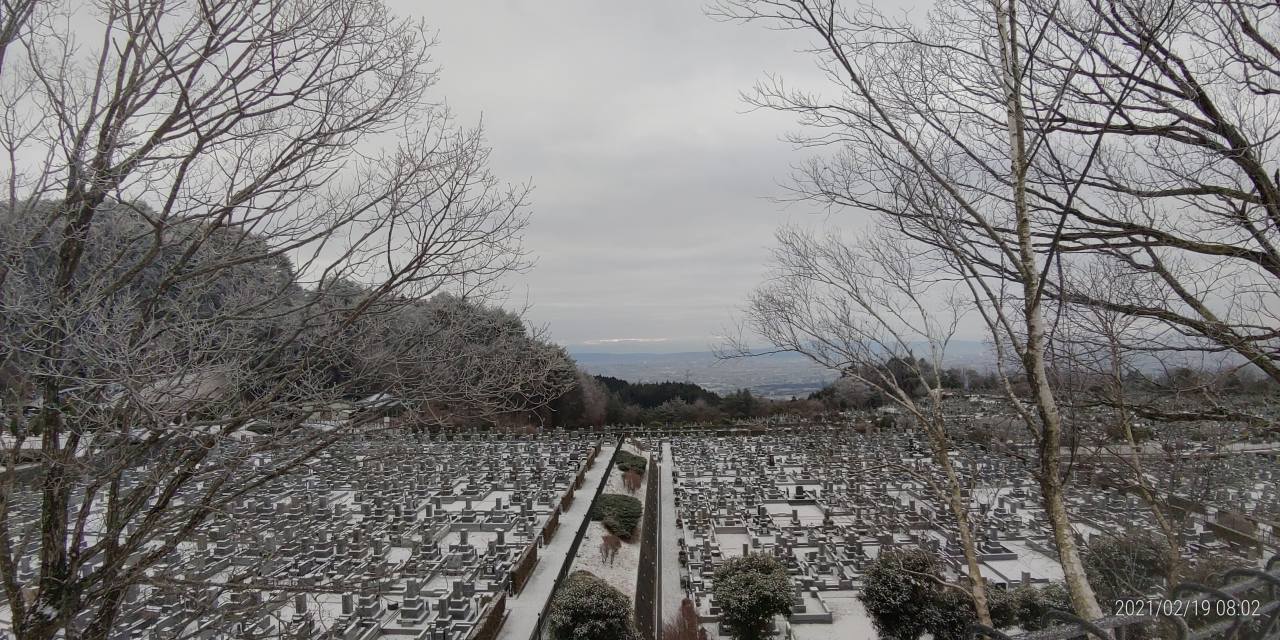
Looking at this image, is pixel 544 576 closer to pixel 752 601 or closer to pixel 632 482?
pixel 752 601

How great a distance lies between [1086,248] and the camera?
3.45m

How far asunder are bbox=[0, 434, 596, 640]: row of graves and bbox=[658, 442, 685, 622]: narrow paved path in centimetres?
298

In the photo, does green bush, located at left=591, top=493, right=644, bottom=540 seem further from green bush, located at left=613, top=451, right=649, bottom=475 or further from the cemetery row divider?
green bush, located at left=613, top=451, right=649, bottom=475

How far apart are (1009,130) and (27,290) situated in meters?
4.80

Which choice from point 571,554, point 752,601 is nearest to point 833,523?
point 752,601

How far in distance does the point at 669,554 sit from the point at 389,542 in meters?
6.61

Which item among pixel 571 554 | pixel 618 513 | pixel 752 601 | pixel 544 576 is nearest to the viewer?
pixel 752 601

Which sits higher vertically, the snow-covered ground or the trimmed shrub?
the trimmed shrub

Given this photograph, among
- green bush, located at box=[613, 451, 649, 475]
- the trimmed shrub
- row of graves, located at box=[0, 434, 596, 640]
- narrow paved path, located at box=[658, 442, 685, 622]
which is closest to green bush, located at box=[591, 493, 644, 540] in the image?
narrow paved path, located at box=[658, 442, 685, 622]

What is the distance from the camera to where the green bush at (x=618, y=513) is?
1542 centimetres

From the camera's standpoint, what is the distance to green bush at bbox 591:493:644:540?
607 inches

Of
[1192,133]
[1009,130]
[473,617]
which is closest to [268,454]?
[1009,130]

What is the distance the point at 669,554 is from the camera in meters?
15.3

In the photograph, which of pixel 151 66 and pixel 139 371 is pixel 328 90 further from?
pixel 139 371
